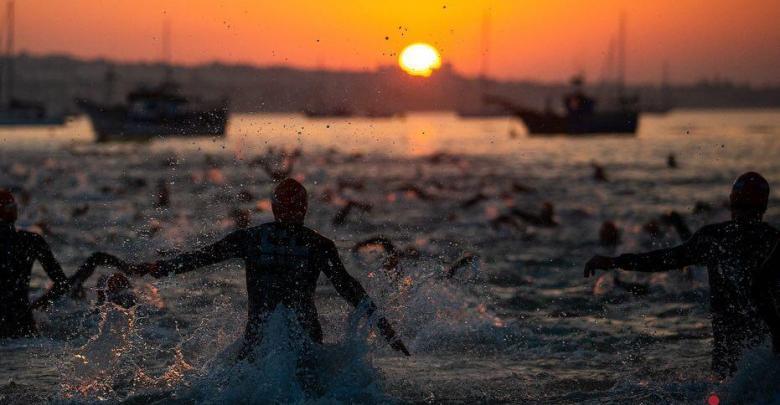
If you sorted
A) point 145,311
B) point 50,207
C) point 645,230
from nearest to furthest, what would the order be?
point 145,311 < point 645,230 < point 50,207

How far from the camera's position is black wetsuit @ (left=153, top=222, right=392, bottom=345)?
6586mm

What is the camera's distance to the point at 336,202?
95.7ft

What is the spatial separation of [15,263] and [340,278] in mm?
3387

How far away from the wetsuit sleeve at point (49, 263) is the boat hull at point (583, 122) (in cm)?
8907

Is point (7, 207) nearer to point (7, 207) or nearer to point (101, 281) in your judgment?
point (7, 207)

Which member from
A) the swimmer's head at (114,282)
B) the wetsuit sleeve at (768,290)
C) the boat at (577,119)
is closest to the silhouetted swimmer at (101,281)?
the swimmer's head at (114,282)

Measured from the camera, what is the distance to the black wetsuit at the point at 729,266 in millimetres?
6668

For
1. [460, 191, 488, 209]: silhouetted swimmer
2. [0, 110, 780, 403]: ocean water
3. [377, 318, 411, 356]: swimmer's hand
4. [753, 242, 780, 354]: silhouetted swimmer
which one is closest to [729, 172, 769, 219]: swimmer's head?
[753, 242, 780, 354]: silhouetted swimmer

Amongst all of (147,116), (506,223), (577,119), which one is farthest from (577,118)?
(506,223)

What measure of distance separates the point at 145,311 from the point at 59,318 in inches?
33.7

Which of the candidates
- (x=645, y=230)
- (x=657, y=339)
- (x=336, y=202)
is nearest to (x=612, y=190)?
(x=336, y=202)

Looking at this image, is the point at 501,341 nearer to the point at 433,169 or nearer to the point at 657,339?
the point at 657,339

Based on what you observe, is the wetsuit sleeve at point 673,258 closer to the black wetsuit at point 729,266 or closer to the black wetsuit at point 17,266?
the black wetsuit at point 729,266

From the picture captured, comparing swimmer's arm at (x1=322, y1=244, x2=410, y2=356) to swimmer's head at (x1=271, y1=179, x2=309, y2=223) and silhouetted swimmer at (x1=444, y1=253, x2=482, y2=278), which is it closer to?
swimmer's head at (x1=271, y1=179, x2=309, y2=223)
